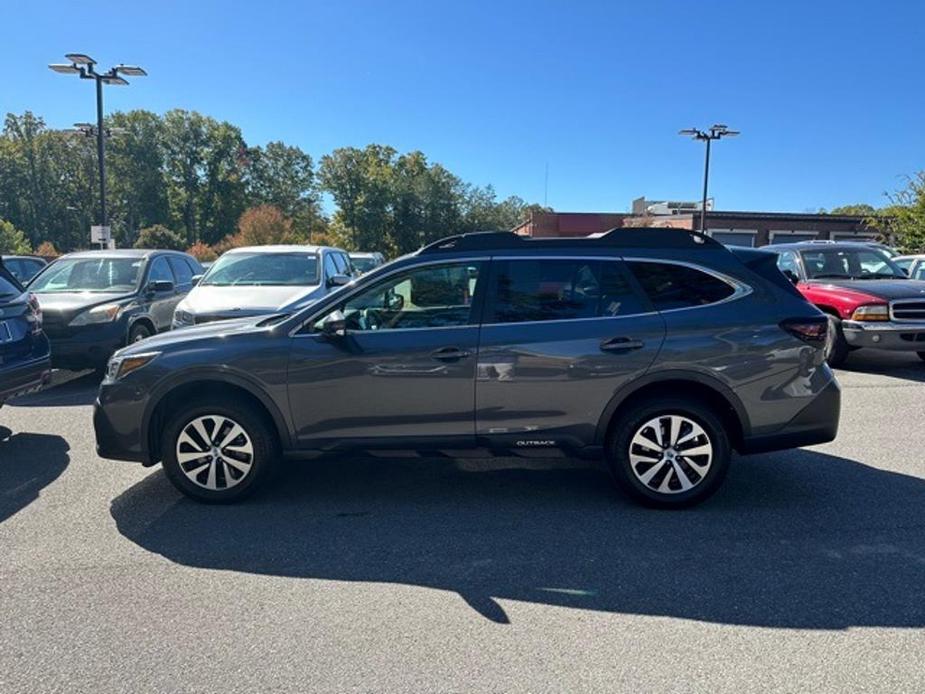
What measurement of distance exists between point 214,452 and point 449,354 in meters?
1.75

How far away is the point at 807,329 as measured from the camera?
4.41 m

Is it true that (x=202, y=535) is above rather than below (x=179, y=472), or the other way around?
below

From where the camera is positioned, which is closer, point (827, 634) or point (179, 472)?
point (827, 634)

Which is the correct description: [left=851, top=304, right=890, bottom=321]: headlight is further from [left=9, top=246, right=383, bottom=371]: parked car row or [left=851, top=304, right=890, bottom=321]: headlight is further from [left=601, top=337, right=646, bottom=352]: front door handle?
[left=9, top=246, right=383, bottom=371]: parked car row

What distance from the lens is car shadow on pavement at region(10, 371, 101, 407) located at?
786 cm

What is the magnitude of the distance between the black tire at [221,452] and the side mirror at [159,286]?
5754 mm

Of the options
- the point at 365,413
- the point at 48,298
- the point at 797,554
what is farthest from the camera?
the point at 48,298

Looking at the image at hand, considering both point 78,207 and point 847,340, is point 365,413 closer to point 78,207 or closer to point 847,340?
point 847,340

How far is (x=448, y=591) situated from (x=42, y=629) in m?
1.94

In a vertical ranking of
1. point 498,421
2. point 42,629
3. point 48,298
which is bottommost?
point 42,629

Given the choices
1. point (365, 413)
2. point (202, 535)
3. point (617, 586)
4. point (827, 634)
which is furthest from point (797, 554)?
point (202, 535)

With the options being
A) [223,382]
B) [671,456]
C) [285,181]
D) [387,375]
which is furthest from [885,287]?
[285,181]

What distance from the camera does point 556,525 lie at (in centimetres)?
426

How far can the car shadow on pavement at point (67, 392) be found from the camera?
786 cm
